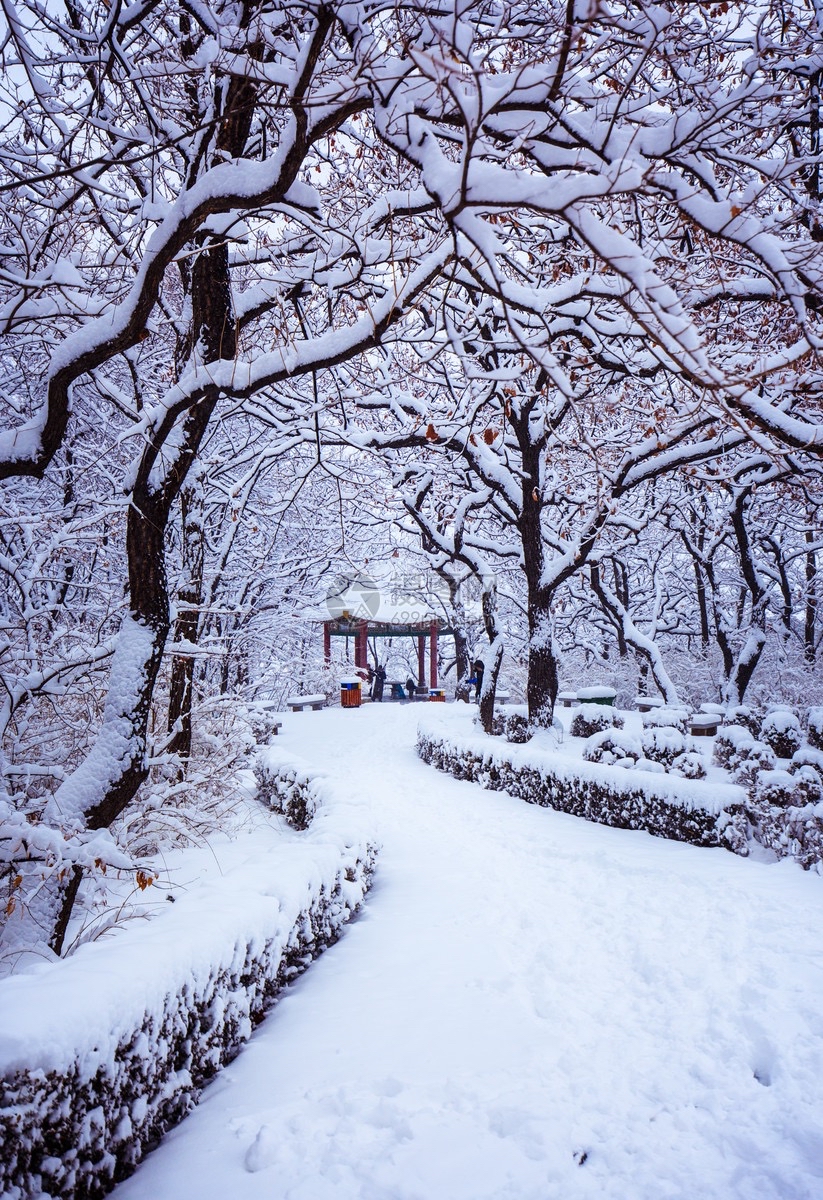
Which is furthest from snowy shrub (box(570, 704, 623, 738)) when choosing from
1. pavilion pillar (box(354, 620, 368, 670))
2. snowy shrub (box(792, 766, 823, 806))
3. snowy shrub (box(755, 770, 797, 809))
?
pavilion pillar (box(354, 620, 368, 670))

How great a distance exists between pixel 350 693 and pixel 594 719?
1291 centimetres

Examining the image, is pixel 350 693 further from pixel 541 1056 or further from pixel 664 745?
pixel 541 1056

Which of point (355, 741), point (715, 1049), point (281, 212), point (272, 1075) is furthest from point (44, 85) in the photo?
point (355, 741)

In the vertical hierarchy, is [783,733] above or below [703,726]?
above

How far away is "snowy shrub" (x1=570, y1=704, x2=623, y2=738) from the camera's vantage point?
1440 cm

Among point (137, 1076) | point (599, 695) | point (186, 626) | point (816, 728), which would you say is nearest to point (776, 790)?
point (816, 728)

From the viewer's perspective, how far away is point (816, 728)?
36.6 ft

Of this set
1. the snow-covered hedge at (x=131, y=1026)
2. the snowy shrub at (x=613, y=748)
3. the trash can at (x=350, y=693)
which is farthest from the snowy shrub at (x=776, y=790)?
the trash can at (x=350, y=693)

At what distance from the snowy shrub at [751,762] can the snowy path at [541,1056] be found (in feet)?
8.14

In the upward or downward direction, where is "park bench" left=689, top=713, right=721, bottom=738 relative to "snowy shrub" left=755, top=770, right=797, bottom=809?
downward

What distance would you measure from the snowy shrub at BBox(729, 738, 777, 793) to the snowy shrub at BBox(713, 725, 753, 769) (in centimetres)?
24

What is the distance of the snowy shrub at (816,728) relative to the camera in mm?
11055

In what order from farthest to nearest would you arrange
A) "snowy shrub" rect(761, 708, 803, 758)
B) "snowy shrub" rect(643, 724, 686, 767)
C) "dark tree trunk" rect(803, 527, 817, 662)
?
"dark tree trunk" rect(803, 527, 817, 662) → "snowy shrub" rect(761, 708, 803, 758) → "snowy shrub" rect(643, 724, 686, 767)

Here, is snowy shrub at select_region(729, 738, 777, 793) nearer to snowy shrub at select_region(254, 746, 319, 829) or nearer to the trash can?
snowy shrub at select_region(254, 746, 319, 829)
